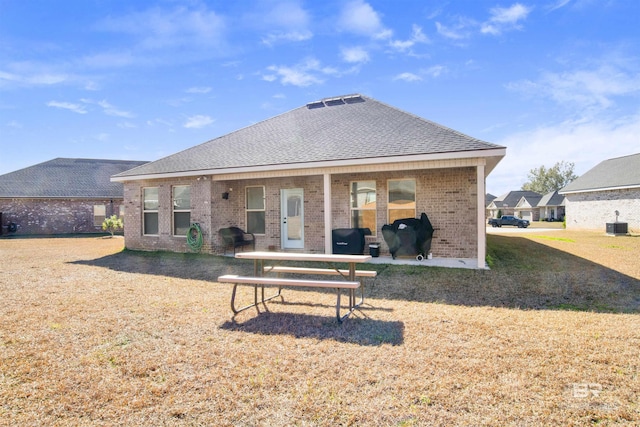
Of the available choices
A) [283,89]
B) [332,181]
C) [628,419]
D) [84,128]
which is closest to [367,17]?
[332,181]

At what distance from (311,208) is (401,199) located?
2804 millimetres

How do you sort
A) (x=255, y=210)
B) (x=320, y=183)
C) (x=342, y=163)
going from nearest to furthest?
(x=342, y=163), (x=320, y=183), (x=255, y=210)

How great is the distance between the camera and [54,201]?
2323 cm

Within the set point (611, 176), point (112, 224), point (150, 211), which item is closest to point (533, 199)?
point (611, 176)

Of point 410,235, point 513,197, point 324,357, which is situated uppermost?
point 513,197

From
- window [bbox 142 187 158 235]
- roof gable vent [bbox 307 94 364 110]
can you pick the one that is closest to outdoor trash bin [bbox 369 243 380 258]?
roof gable vent [bbox 307 94 364 110]

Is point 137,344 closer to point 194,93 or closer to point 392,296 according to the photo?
point 392,296

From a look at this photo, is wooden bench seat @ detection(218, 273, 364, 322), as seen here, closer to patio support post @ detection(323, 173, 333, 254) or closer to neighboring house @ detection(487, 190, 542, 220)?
patio support post @ detection(323, 173, 333, 254)

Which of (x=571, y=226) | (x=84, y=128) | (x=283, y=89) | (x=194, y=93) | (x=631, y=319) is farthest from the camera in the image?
(x=571, y=226)

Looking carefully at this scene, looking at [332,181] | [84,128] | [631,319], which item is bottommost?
[631,319]

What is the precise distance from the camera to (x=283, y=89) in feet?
49.2

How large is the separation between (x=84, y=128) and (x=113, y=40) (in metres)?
11.0

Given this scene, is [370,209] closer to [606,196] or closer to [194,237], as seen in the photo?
[194,237]

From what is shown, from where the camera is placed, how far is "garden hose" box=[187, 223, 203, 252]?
443 inches
